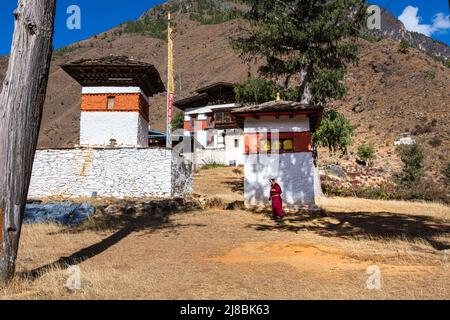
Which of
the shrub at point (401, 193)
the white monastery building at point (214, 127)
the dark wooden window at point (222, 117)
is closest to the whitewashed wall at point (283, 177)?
the shrub at point (401, 193)

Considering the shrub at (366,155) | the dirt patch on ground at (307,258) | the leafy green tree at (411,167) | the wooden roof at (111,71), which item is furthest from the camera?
the shrub at (366,155)

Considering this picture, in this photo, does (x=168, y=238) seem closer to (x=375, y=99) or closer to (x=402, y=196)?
(x=402, y=196)

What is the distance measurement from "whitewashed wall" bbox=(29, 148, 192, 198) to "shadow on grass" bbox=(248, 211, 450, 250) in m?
6.69

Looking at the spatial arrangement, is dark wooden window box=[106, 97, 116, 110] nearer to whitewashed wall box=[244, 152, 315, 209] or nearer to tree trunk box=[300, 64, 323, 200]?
whitewashed wall box=[244, 152, 315, 209]

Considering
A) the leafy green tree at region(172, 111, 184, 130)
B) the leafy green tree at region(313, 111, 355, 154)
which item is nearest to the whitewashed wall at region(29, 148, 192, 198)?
the leafy green tree at region(313, 111, 355, 154)

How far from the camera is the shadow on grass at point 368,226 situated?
10875mm

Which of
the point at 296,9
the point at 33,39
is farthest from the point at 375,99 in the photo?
the point at 33,39

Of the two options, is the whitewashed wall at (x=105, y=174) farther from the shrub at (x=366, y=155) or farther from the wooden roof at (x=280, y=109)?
the shrub at (x=366, y=155)

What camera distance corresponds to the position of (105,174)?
17750mm

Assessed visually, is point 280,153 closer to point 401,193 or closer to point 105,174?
point 105,174

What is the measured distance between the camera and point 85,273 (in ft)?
21.2

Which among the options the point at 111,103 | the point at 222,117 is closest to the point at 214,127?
the point at 222,117

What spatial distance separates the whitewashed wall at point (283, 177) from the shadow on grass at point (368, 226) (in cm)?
127

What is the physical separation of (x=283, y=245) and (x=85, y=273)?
5202mm
